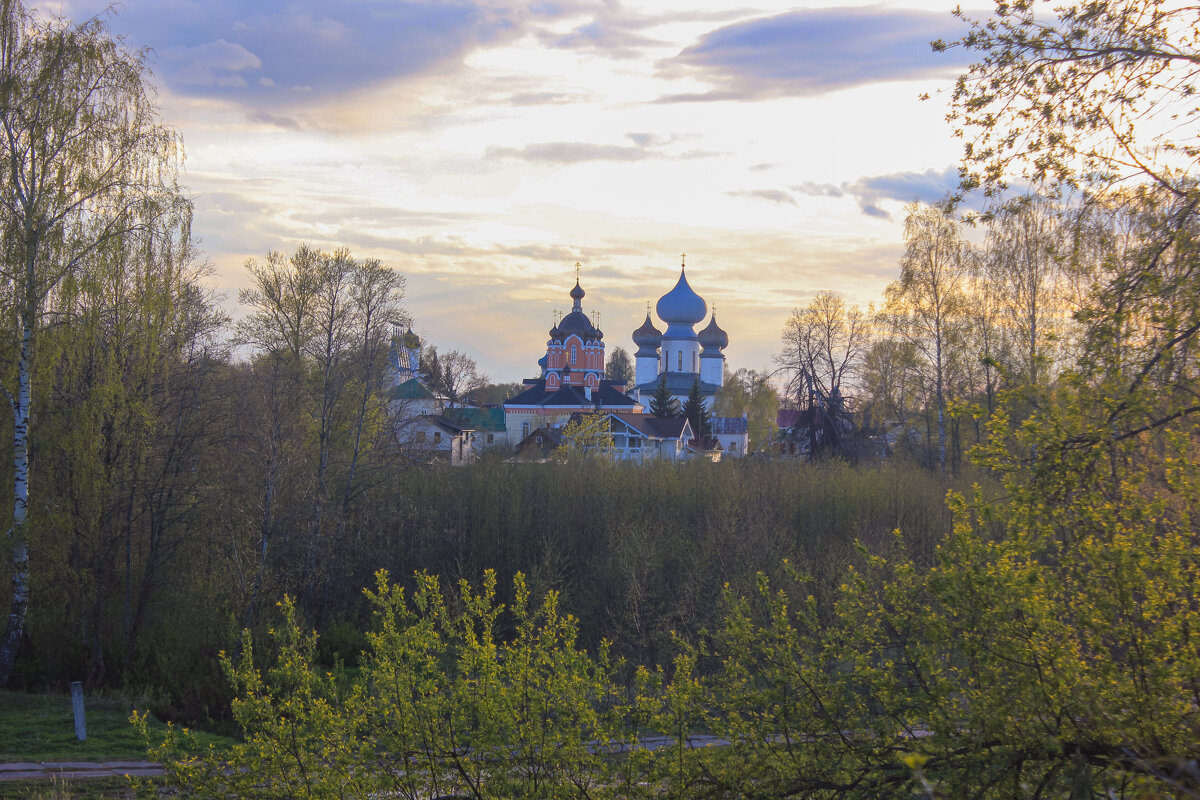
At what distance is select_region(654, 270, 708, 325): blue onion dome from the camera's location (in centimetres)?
7331

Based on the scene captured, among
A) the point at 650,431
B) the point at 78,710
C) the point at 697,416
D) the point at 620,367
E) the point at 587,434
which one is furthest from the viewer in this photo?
the point at 620,367

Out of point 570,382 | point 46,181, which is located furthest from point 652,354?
point 46,181

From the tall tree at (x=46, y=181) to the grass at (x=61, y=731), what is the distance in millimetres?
1384

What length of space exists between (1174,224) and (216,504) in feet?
52.1

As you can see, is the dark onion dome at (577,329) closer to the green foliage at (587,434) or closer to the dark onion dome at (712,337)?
the dark onion dome at (712,337)

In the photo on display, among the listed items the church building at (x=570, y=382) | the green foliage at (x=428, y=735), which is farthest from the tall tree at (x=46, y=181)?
the church building at (x=570, y=382)

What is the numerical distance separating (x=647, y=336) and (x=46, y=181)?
6441cm

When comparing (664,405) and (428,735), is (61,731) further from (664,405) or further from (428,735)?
(664,405)

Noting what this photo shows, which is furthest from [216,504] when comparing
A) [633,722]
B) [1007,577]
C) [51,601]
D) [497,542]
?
[1007,577]

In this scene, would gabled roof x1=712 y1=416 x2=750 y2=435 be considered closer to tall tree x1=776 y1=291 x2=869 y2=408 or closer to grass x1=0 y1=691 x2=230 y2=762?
tall tree x1=776 y1=291 x2=869 y2=408

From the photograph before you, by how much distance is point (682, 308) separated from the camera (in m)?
73.4

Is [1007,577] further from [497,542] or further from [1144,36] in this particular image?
[497,542]

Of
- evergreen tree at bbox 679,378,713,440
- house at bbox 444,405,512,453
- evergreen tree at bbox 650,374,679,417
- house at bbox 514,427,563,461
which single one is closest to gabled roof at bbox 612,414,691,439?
evergreen tree at bbox 679,378,713,440

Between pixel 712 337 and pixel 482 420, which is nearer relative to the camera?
pixel 482 420
